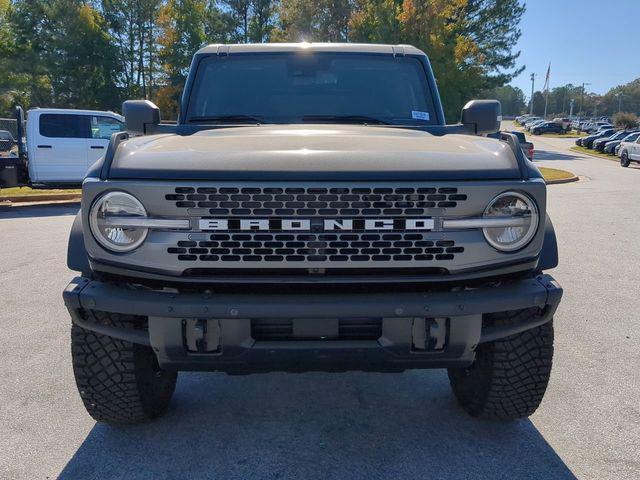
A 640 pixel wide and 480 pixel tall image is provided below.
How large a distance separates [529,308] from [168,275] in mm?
1552

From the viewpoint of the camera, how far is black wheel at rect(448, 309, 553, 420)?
8.98 feet

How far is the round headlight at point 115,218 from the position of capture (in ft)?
7.75

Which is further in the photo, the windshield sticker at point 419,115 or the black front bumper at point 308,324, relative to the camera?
the windshield sticker at point 419,115

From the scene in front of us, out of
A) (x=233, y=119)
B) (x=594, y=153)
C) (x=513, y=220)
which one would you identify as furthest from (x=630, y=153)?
(x=513, y=220)

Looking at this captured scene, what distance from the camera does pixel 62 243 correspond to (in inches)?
327

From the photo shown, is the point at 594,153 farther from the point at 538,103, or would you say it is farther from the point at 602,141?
the point at 538,103

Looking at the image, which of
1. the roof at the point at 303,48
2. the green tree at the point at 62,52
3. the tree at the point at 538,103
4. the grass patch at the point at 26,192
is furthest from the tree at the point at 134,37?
the tree at the point at 538,103

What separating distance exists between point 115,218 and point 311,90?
77.4 inches

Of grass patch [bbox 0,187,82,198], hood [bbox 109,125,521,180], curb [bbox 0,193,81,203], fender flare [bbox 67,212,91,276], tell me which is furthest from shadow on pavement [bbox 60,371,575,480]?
grass patch [bbox 0,187,82,198]

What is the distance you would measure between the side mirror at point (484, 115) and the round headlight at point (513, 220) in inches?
52.9

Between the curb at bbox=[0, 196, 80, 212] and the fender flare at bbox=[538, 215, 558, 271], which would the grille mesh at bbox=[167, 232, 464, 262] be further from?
the curb at bbox=[0, 196, 80, 212]

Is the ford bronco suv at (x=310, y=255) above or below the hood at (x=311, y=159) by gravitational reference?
below

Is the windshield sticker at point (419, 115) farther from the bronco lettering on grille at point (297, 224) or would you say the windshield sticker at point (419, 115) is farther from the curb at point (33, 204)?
the curb at point (33, 204)

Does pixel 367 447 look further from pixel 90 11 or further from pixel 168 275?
pixel 90 11
